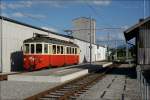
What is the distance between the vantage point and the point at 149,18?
22641mm

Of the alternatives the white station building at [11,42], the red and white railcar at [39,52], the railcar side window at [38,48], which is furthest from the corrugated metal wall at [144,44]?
the white station building at [11,42]

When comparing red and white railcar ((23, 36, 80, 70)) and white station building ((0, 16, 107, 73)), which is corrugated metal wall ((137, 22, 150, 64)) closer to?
red and white railcar ((23, 36, 80, 70))

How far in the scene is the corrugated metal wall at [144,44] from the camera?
77.3 ft

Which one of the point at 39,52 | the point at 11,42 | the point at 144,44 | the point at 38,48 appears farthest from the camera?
the point at 11,42

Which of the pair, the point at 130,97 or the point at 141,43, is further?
the point at 141,43

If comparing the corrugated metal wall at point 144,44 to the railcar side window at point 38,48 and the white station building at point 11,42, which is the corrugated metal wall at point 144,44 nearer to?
the railcar side window at point 38,48

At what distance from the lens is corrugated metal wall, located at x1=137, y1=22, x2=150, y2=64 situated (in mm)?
23562

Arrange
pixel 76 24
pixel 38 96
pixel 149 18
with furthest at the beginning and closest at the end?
pixel 76 24
pixel 149 18
pixel 38 96

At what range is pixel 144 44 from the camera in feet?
78.0

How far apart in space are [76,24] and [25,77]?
6389 centimetres

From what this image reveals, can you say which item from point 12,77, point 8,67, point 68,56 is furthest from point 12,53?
point 12,77

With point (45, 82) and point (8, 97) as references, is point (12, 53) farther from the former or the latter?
point (8, 97)

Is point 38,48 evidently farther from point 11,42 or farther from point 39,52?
point 11,42

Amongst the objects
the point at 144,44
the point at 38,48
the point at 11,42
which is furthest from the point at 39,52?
the point at 144,44
